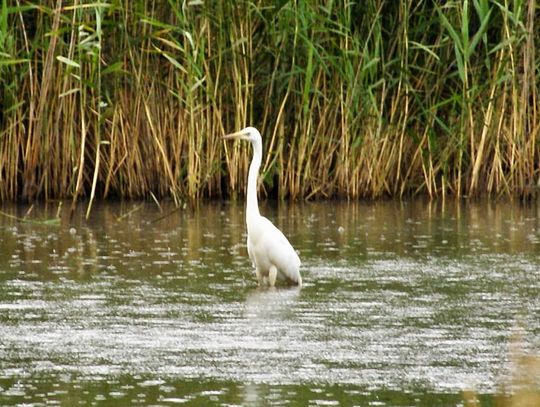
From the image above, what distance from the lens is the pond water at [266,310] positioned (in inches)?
256

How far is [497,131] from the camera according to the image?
1414 centimetres

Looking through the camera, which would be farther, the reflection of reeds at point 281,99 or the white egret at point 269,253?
the reflection of reeds at point 281,99

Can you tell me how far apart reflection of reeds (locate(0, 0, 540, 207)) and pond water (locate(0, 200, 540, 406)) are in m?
0.56

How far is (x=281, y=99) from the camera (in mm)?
14242

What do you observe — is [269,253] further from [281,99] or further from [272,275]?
[281,99]

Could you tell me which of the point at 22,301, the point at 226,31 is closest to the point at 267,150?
the point at 226,31

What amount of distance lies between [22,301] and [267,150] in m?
5.67

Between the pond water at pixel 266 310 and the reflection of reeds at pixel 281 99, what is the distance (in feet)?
1.84

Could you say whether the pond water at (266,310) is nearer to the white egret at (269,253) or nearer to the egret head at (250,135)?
the white egret at (269,253)

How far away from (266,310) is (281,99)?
5.78m

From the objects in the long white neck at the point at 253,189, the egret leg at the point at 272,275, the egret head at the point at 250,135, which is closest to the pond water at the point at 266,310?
the egret leg at the point at 272,275

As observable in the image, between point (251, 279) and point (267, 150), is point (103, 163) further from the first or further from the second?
point (251, 279)

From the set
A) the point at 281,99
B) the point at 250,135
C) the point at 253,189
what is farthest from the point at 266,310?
the point at 281,99

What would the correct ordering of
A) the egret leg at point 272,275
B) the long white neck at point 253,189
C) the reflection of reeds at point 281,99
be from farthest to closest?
the reflection of reeds at point 281,99
the long white neck at point 253,189
the egret leg at point 272,275
